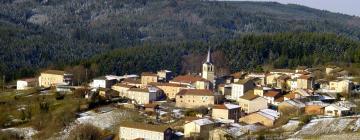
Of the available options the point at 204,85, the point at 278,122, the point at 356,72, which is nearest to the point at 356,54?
the point at 356,72

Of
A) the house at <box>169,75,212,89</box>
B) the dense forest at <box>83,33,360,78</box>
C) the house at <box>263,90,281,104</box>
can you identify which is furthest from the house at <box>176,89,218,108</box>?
the dense forest at <box>83,33,360,78</box>

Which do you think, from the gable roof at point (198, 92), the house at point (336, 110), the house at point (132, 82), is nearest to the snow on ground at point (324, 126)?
the house at point (336, 110)

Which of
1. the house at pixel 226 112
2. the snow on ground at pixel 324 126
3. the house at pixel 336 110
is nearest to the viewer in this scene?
the snow on ground at pixel 324 126

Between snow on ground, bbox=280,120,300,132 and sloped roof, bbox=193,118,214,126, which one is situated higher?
sloped roof, bbox=193,118,214,126

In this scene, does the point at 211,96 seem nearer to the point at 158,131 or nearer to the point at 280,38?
the point at 158,131

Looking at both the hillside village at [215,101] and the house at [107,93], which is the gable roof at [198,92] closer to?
the hillside village at [215,101]

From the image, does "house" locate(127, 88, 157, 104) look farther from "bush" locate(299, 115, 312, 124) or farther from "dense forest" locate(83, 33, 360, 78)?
"dense forest" locate(83, 33, 360, 78)

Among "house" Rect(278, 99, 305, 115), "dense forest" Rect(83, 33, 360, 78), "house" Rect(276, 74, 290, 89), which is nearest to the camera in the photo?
"house" Rect(278, 99, 305, 115)

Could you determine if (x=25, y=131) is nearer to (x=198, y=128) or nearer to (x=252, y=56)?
(x=198, y=128)
